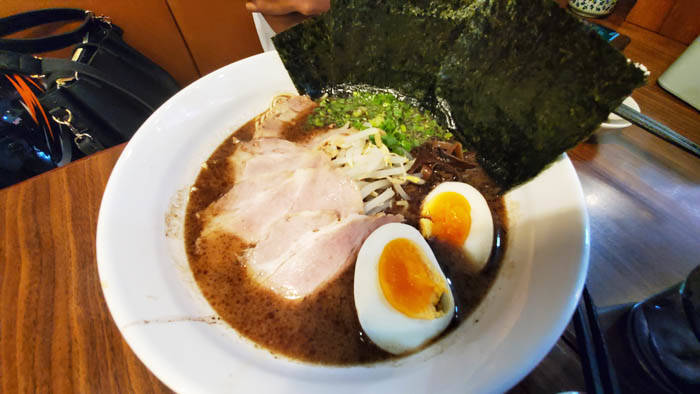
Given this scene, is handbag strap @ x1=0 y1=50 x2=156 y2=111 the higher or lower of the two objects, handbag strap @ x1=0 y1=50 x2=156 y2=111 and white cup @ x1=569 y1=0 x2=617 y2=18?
the lower

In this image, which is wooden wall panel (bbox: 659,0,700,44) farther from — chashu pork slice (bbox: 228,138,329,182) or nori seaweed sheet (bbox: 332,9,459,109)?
chashu pork slice (bbox: 228,138,329,182)

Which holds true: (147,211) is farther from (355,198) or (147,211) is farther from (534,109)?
(534,109)

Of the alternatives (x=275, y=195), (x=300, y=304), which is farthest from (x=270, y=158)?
(x=300, y=304)

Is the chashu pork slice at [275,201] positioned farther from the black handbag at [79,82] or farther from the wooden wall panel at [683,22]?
the wooden wall panel at [683,22]

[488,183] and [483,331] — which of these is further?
[488,183]

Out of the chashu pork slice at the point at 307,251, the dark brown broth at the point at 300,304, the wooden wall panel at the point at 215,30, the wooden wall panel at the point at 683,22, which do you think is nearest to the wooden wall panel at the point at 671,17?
the wooden wall panel at the point at 683,22

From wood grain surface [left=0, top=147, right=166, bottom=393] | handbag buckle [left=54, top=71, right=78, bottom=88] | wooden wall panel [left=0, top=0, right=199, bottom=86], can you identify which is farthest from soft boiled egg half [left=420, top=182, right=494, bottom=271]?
wooden wall panel [left=0, top=0, right=199, bottom=86]

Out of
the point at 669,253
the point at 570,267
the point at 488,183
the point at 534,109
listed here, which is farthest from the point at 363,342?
the point at 669,253
